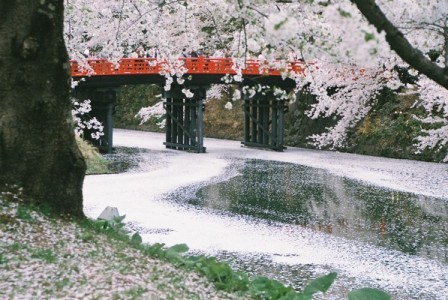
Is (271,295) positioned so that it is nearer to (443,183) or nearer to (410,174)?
(443,183)

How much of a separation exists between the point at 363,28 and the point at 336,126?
27.7 metres

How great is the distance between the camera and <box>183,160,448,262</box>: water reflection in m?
14.0

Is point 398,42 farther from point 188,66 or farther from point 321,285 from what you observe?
point 188,66

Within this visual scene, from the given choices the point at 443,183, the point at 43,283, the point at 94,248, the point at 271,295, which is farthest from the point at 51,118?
the point at 443,183

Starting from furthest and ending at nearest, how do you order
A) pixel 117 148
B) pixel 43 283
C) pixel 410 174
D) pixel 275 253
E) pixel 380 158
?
pixel 117 148 < pixel 380 158 < pixel 410 174 < pixel 275 253 < pixel 43 283

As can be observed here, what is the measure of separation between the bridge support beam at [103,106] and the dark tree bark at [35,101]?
77.3ft

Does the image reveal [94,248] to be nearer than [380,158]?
Yes

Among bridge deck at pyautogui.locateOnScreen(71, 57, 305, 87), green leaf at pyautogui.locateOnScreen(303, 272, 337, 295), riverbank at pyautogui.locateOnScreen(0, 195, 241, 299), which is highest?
bridge deck at pyautogui.locateOnScreen(71, 57, 305, 87)

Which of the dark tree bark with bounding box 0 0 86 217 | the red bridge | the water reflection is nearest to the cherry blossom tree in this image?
the red bridge

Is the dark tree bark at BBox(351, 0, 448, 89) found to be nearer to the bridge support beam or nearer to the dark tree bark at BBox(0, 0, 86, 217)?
the dark tree bark at BBox(0, 0, 86, 217)

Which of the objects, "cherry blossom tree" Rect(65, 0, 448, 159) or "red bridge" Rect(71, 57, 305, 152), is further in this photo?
"red bridge" Rect(71, 57, 305, 152)

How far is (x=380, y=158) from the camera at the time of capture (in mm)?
29562

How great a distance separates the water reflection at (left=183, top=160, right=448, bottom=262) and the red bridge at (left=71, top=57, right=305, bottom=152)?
7.46m

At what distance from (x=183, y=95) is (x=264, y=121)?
4.88 metres
